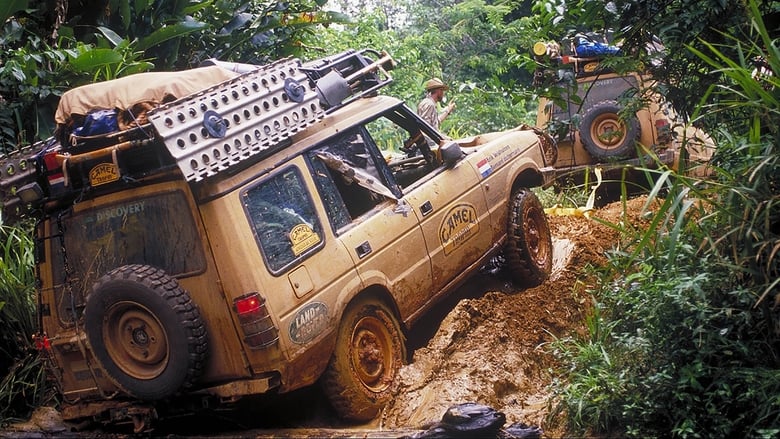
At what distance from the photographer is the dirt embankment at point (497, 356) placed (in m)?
5.34

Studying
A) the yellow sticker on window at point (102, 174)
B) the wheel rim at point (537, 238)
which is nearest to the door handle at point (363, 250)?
the yellow sticker on window at point (102, 174)

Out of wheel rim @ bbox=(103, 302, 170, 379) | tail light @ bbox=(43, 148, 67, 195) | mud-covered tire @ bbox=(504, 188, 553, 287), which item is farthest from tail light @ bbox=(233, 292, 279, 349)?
mud-covered tire @ bbox=(504, 188, 553, 287)

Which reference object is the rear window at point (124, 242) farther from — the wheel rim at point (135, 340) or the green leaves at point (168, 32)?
the green leaves at point (168, 32)

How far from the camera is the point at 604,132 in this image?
9.94 metres

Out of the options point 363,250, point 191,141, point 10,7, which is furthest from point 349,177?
point 10,7

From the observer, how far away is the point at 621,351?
15.4 ft

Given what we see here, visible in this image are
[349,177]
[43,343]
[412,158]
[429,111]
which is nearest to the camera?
[43,343]

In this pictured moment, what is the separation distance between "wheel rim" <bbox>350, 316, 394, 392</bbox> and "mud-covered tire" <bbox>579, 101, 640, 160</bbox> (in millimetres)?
4983

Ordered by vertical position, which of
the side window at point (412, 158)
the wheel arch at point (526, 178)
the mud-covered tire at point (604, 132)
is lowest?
the mud-covered tire at point (604, 132)

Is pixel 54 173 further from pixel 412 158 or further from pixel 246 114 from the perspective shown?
pixel 412 158

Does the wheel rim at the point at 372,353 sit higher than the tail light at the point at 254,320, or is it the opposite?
the tail light at the point at 254,320

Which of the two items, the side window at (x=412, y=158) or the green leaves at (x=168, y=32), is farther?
the green leaves at (x=168, y=32)

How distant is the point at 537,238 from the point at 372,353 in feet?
8.29

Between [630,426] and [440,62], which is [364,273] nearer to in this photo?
[630,426]
